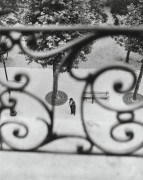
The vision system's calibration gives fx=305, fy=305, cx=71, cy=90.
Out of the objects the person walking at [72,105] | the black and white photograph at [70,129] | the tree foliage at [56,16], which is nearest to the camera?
the black and white photograph at [70,129]

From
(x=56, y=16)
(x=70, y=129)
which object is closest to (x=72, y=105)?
(x=56, y=16)

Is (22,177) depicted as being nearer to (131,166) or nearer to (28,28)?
(131,166)

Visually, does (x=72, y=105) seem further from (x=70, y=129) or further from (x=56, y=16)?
(x=70, y=129)

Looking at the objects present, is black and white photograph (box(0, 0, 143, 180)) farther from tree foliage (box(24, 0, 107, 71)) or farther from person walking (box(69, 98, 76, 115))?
person walking (box(69, 98, 76, 115))

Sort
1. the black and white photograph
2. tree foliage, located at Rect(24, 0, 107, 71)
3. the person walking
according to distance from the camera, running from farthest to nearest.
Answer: the person walking < tree foliage, located at Rect(24, 0, 107, 71) < the black and white photograph

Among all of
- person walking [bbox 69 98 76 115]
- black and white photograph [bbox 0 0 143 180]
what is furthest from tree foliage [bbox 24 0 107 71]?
black and white photograph [bbox 0 0 143 180]

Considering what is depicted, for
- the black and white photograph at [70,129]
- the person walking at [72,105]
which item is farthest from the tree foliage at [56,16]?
the black and white photograph at [70,129]

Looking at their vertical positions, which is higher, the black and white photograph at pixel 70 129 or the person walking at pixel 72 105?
the black and white photograph at pixel 70 129

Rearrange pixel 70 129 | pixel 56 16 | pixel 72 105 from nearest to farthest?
pixel 70 129, pixel 56 16, pixel 72 105

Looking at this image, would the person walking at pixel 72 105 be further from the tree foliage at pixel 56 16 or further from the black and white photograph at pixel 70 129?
the black and white photograph at pixel 70 129

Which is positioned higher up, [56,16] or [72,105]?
[56,16]

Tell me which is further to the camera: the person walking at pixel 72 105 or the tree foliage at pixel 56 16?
the person walking at pixel 72 105

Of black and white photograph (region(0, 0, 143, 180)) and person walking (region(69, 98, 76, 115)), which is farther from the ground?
black and white photograph (region(0, 0, 143, 180))

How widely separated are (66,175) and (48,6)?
8602 millimetres
